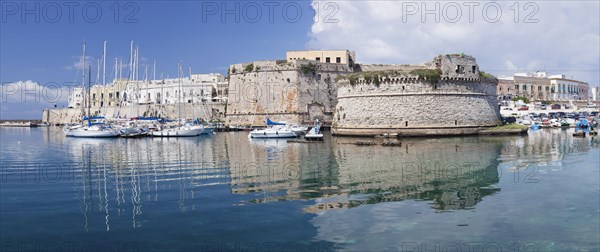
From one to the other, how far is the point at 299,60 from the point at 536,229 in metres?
37.8

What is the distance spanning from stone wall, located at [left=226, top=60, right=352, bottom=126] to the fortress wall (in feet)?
43.2

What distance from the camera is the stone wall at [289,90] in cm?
4475

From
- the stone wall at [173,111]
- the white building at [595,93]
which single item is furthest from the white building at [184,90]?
the white building at [595,93]

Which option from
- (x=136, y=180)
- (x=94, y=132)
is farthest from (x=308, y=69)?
(x=136, y=180)

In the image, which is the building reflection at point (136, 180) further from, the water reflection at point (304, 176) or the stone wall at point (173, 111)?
the stone wall at point (173, 111)

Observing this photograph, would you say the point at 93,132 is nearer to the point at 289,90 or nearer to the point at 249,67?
the point at 249,67

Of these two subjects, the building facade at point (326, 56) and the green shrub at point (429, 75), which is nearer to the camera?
the green shrub at point (429, 75)

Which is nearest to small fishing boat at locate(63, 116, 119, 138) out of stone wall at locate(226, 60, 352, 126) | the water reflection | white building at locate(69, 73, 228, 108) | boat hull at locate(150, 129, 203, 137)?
boat hull at locate(150, 129, 203, 137)

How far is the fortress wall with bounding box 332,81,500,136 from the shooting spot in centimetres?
3009

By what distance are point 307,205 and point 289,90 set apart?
116 ft

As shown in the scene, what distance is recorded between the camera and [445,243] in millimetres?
7223

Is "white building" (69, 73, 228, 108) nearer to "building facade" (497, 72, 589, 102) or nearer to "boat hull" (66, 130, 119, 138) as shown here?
"boat hull" (66, 130, 119, 138)

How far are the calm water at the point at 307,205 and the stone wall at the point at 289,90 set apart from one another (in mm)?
27717

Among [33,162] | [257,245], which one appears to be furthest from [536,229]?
[33,162]
